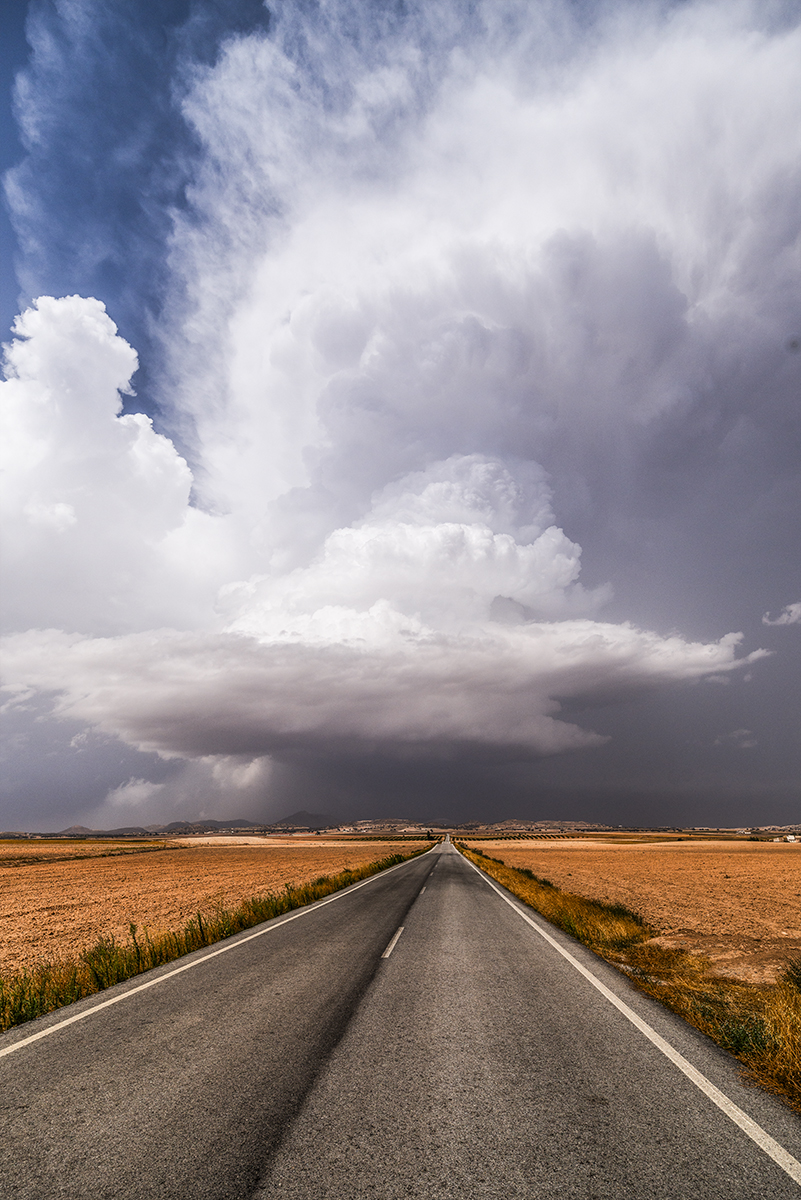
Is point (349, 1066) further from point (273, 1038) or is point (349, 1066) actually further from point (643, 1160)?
point (643, 1160)

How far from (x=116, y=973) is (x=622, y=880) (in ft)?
103

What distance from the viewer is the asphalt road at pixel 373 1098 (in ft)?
12.0

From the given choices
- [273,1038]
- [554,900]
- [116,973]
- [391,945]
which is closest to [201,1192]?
[273,1038]

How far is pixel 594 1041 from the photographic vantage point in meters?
6.11

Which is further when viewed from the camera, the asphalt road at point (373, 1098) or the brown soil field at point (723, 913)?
the brown soil field at point (723, 913)

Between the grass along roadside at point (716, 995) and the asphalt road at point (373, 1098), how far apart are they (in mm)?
352

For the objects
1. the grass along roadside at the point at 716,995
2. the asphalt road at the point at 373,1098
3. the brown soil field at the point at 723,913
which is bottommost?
the brown soil field at the point at 723,913

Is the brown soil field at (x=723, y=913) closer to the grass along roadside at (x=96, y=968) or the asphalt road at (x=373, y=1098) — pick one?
the asphalt road at (x=373, y=1098)

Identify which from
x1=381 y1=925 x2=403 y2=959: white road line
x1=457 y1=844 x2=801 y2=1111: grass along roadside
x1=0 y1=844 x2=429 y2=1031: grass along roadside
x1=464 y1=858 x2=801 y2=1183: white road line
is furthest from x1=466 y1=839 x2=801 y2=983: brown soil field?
x1=0 y1=844 x2=429 y2=1031: grass along roadside

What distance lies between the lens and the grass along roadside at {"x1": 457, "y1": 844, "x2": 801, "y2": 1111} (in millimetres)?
5520

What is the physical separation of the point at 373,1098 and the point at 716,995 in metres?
6.10

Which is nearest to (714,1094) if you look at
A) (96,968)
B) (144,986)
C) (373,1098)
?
(373,1098)

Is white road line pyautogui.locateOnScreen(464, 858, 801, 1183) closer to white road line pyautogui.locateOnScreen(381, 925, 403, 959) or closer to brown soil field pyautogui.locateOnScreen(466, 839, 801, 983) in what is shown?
white road line pyautogui.locateOnScreen(381, 925, 403, 959)

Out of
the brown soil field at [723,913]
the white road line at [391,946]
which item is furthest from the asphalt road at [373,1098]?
the brown soil field at [723,913]
